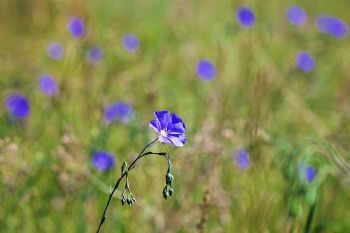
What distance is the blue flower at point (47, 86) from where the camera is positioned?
3.51m

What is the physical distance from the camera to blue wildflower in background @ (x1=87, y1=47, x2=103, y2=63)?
3.75 meters

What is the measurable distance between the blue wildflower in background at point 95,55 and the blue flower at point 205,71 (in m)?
0.66

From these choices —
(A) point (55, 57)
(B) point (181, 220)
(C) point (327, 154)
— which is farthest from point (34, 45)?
(C) point (327, 154)

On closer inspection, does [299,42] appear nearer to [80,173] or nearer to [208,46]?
[208,46]

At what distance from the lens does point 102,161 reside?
270 centimetres

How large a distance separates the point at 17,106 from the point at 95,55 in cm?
87

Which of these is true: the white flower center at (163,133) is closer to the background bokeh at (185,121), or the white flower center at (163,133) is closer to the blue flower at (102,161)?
the background bokeh at (185,121)

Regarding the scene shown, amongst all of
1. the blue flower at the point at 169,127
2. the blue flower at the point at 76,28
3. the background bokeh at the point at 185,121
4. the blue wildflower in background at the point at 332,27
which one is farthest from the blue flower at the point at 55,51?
the blue flower at the point at 169,127

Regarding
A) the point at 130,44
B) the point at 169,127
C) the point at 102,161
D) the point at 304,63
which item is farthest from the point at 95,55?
the point at 169,127

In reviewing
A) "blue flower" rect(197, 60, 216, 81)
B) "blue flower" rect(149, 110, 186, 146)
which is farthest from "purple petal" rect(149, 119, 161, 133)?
"blue flower" rect(197, 60, 216, 81)

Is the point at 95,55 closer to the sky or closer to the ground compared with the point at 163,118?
closer to the sky

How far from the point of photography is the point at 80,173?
99.1 inches

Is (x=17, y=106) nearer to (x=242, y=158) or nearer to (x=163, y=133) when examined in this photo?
(x=242, y=158)

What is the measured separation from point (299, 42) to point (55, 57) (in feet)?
7.03
